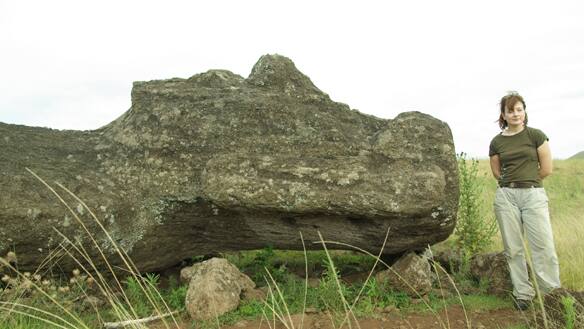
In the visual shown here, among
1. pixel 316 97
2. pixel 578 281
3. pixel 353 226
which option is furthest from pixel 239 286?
pixel 578 281

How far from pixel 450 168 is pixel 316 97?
7.27ft

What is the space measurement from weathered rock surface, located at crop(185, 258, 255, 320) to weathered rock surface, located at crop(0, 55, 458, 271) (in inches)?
33.4

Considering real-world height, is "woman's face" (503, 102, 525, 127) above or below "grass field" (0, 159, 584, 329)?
above

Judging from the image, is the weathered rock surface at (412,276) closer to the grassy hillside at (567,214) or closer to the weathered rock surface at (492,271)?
the weathered rock surface at (492,271)

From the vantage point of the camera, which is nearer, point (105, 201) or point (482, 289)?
point (105, 201)

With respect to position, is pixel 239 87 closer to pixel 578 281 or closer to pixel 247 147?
pixel 247 147

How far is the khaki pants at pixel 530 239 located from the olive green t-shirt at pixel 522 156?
6.0 inches

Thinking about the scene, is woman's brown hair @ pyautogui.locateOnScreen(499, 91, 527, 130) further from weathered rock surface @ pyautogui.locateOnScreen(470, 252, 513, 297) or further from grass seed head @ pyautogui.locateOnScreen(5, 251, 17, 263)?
grass seed head @ pyautogui.locateOnScreen(5, 251, 17, 263)

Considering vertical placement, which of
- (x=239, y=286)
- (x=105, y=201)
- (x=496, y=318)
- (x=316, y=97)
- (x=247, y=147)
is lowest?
(x=496, y=318)

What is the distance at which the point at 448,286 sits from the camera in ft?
23.7

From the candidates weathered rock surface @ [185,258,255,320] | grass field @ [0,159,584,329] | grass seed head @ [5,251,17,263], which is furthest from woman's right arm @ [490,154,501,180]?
grass seed head @ [5,251,17,263]

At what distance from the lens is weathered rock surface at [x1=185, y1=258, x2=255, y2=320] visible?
19.5 feet

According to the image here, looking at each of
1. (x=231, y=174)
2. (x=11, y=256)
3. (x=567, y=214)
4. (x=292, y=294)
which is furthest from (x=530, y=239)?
(x=567, y=214)

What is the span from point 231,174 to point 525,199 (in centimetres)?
379
